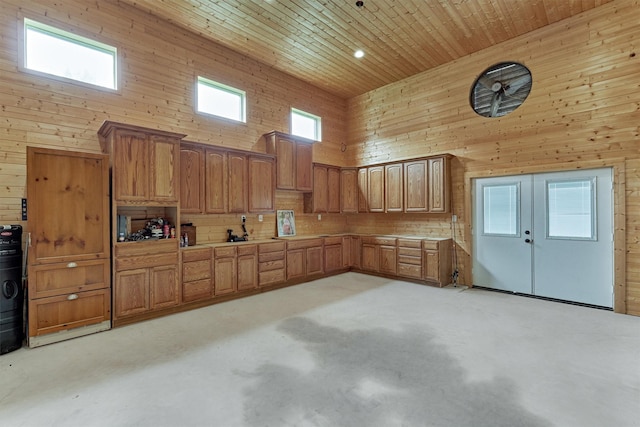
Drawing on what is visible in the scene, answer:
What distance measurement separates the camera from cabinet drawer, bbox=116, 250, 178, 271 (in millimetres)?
3734

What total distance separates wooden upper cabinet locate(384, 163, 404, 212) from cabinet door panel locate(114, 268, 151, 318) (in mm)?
4573

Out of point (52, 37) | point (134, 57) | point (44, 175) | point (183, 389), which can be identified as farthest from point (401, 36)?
point (183, 389)

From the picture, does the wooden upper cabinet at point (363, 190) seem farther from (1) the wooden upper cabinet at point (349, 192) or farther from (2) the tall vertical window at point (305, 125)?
(2) the tall vertical window at point (305, 125)

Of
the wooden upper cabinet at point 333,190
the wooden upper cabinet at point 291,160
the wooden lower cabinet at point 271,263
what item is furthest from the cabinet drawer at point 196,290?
the wooden upper cabinet at point 333,190

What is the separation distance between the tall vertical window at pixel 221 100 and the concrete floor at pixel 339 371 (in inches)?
136

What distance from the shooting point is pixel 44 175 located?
10.7ft

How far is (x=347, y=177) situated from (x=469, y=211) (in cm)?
268

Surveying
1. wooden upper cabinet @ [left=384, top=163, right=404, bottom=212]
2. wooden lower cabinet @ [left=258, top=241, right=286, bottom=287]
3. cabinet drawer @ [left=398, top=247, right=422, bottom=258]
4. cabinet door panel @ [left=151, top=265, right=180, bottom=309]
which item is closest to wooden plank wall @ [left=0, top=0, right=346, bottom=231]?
wooden lower cabinet @ [left=258, top=241, right=286, bottom=287]

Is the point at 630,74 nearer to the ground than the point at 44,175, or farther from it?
farther from it

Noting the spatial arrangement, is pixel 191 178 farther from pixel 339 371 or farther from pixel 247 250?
pixel 339 371

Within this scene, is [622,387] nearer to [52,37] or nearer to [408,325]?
[408,325]

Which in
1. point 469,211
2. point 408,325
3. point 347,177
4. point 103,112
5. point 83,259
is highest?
point 103,112

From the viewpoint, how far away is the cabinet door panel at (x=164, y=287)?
3.99 m

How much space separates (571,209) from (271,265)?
480 cm
